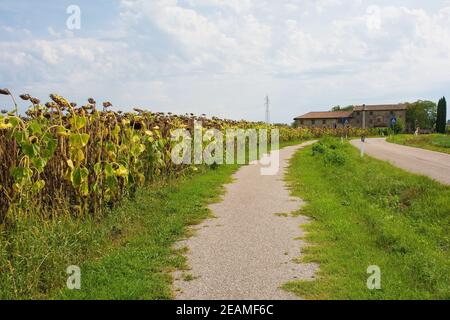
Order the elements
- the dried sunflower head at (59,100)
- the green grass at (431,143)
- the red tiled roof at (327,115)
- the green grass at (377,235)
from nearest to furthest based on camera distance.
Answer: the green grass at (377,235) → the dried sunflower head at (59,100) → the green grass at (431,143) → the red tiled roof at (327,115)

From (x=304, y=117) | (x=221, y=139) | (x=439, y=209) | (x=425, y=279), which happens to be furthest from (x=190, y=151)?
(x=304, y=117)

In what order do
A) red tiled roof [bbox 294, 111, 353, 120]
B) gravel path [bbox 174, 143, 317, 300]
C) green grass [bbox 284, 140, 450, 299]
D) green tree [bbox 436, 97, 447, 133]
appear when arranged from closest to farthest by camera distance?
gravel path [bbox 174, 143, 317, 300] → green grass [bbox 284, 140, 450, 299] → green tree [bbox 436, 97, 447, 133] → red tiled roof [bbox 294, 111, 353, 120]

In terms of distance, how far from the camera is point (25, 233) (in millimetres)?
5441

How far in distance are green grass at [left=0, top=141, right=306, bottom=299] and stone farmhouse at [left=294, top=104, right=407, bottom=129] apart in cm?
9854

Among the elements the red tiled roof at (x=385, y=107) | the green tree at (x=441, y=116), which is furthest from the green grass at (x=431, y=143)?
the red tiled roof at (x=385, y=107)

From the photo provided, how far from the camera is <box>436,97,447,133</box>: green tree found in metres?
73.4

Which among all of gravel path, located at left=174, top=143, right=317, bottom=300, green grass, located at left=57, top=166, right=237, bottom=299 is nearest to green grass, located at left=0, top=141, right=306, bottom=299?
green grass, located at left=57, top=166, right=237, bottom=299

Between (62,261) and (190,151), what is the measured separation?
9.21 metres

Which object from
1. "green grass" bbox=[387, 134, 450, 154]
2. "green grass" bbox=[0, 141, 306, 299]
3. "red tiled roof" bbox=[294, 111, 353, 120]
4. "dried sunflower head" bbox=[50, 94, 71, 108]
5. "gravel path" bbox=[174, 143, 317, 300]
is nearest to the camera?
"green grass" bbox=[0, 141, 306, 299]

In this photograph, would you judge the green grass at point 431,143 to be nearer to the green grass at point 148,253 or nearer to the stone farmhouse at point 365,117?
the green grass at point 148,253

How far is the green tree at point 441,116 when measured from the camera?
7344 cm

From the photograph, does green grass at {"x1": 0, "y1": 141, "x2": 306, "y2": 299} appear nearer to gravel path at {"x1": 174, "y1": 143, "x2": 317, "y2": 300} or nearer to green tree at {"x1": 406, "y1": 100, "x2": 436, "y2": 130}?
gravel path at {"x1": 174, "y1": 143, "x2": 317, "y2": 300}

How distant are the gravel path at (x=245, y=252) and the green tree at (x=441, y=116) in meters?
71.4
